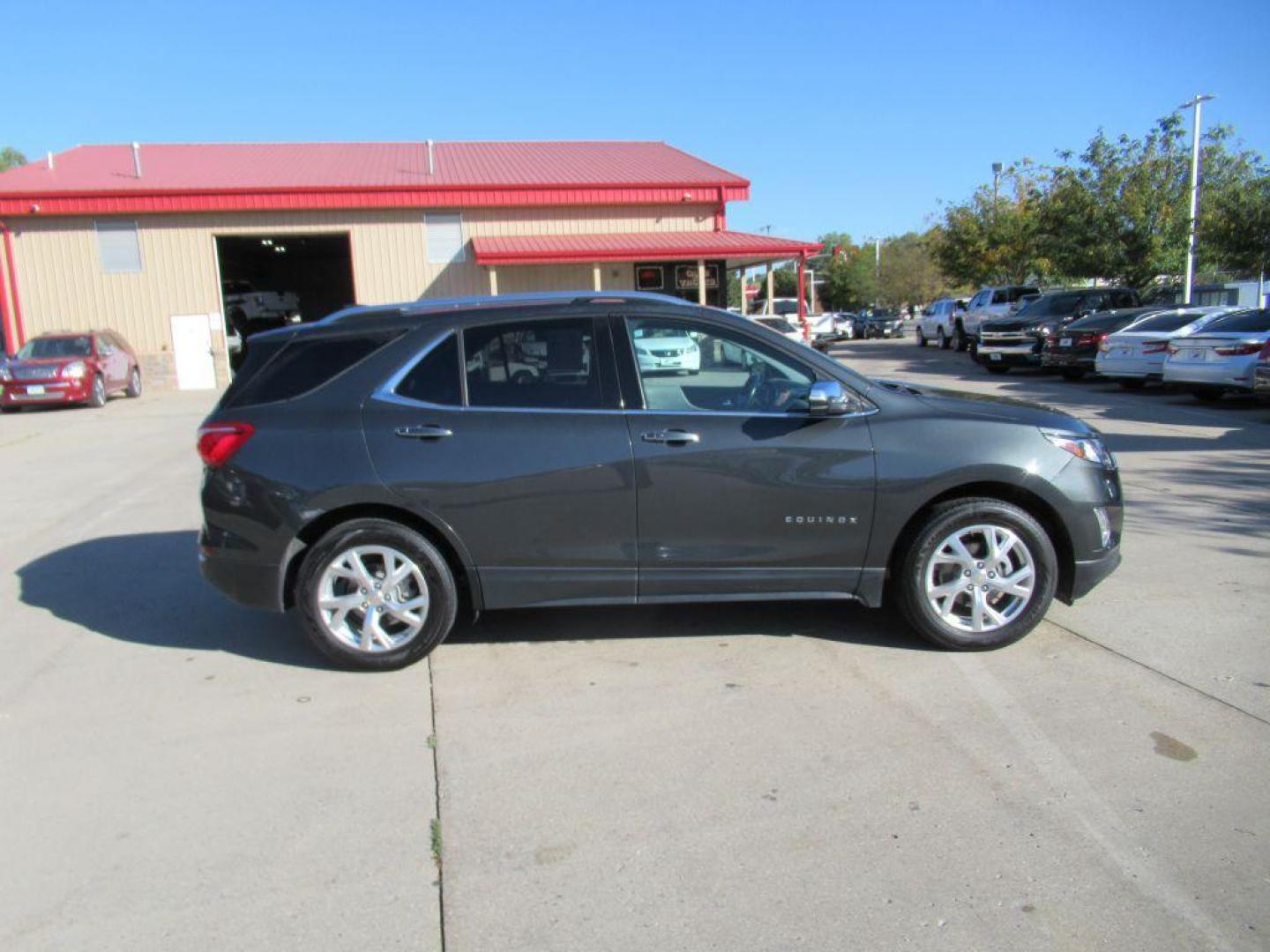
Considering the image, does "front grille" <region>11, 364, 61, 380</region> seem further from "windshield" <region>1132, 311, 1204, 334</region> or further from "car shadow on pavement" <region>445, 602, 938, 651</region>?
"windshield" <region>1132, 311, 1204, 334</region>

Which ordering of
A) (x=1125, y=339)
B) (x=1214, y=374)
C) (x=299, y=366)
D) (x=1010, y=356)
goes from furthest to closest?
(x=1010, y=356) → (x=1125, y=339) → (x=1214, y=374) → (x=299, y=366)

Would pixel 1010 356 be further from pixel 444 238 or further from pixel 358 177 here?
pixel 358 177

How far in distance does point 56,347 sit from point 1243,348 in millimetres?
21719

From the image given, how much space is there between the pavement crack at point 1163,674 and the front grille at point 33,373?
65.3 feet

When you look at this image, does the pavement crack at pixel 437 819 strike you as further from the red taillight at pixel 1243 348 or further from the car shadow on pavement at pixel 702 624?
the red taillight at pixel 1243 348

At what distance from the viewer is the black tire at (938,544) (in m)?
4.86

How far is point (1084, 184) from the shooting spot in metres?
28.3

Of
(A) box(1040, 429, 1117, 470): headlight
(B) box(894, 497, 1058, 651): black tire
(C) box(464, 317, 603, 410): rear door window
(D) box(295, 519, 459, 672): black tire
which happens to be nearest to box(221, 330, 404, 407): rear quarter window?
(C) box(464, 317, 603, 410): rear door window

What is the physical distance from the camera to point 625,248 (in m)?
27.5

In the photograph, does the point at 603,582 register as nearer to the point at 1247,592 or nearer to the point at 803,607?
the point at 803,607

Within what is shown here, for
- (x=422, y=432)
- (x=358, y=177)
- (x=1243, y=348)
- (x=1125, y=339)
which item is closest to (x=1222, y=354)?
(x=1243, y=348)

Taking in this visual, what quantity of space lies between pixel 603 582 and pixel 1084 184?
1104 inches

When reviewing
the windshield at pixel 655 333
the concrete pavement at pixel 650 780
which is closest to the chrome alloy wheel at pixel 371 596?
the concrete pavement at pixel 650 780

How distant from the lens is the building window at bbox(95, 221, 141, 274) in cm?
2662
